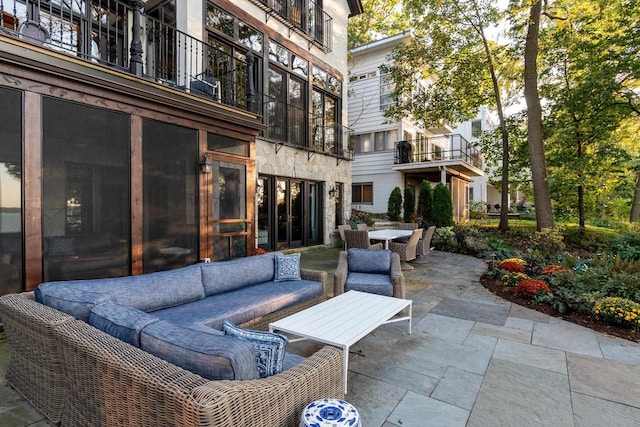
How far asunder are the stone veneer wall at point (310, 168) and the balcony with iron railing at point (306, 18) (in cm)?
358

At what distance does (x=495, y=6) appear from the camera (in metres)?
11.5

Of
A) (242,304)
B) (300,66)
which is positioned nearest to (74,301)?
(242,304)

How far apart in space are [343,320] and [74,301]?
2.14 metres

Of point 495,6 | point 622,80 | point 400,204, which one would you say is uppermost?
point 495,6

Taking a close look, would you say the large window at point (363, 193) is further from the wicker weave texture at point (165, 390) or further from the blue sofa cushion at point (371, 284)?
the wicker weave texture at point (165, 390)

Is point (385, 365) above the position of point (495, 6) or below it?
below

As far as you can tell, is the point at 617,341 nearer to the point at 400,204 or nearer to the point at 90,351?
the point at 90,351

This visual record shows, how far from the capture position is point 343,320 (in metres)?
3.04

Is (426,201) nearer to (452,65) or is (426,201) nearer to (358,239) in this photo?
(452,65)

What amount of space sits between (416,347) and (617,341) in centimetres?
233

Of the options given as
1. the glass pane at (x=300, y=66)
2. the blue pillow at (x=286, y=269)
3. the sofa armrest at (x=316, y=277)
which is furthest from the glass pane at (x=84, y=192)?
the glass pane at (x=300, y=66)

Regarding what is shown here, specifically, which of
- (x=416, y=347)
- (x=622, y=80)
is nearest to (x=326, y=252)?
(x=416, y=347)

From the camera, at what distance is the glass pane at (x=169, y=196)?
459 cm

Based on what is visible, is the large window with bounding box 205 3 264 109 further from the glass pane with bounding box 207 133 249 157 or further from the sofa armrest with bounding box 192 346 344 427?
the sofa armrest with bounding box 192 346 344 427
